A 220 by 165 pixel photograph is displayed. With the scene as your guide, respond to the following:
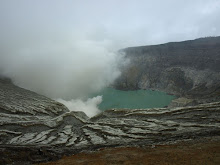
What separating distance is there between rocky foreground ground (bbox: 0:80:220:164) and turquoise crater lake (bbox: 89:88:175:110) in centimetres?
5867

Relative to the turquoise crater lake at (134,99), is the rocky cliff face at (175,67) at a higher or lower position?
higher

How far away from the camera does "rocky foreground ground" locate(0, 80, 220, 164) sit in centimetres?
3309

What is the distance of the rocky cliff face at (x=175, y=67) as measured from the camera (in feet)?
447

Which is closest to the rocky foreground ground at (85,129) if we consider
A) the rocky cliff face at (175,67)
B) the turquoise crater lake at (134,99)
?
the turquoise crater lake at (134,99)

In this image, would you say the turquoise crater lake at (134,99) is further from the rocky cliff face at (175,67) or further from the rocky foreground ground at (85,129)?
the rocky foreground ground at (85,129)

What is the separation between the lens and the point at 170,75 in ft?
521

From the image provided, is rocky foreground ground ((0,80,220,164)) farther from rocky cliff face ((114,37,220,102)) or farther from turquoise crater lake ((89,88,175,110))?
rocky cliff face ((114,37,220,102))

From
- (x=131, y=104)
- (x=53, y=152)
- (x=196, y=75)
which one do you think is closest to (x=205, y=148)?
→ (x=53, y=152)

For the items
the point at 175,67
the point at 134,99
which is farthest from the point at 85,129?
the point at 175,67

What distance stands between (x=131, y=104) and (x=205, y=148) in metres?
116

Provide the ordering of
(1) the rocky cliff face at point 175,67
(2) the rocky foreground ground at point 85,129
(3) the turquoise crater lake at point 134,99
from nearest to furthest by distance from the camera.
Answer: (2) the rocky foreground ground at point 85,129 → (3) the turquoise crater lake at point 134,99 → (1) the rocky cliff face at point 175,67

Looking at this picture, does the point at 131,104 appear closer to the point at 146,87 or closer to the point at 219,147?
the point at 146,87

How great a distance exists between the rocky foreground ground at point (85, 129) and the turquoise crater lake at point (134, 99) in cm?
5867

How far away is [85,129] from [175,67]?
125 metres
